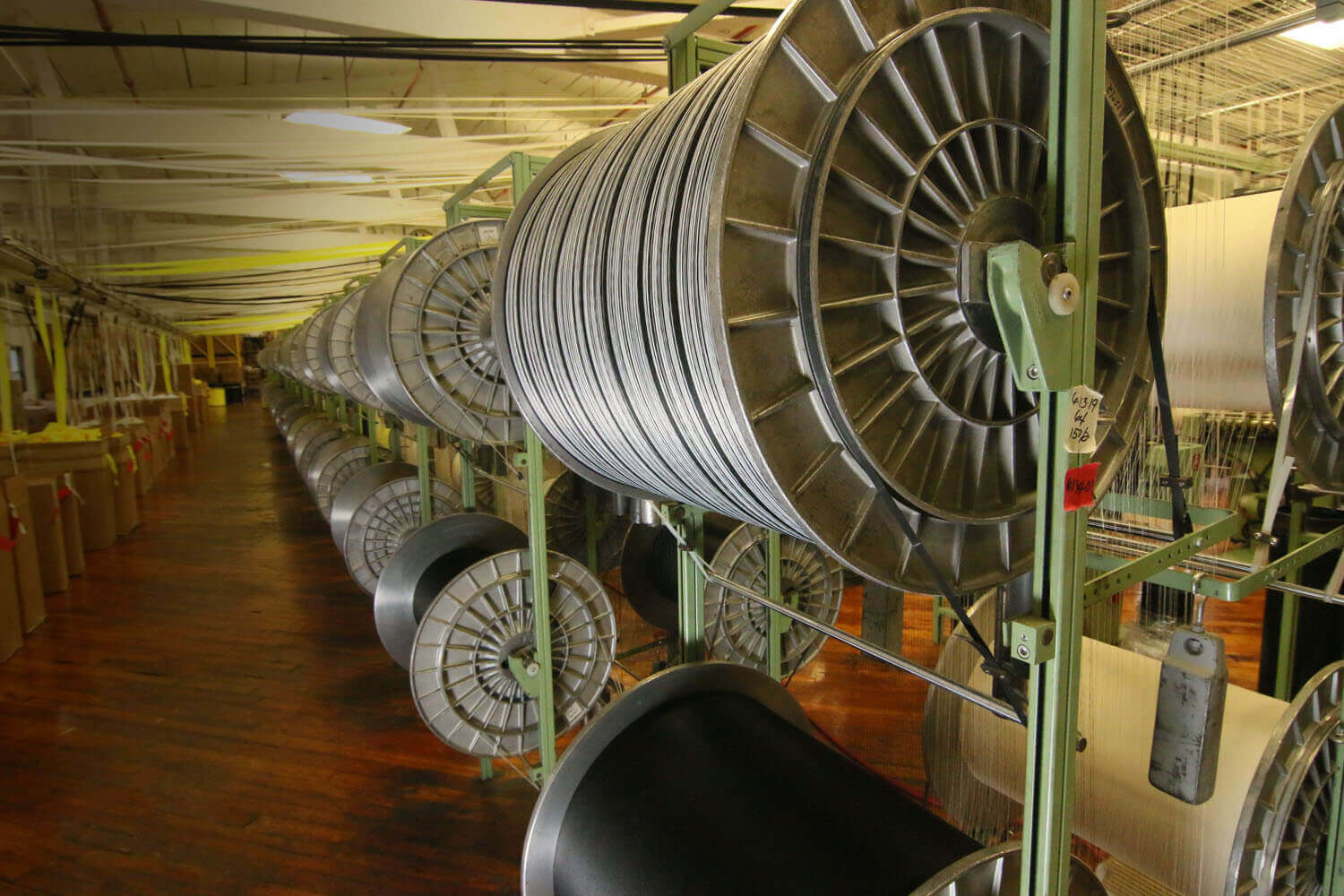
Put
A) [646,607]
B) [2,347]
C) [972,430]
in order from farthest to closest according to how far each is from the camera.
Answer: [646,607]
[2,347]
[972,430]

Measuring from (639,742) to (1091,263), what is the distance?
1.17m

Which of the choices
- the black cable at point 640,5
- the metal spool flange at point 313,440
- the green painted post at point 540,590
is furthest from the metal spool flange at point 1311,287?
the metal spool flange at point 313,440

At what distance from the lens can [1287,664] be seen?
2.35m

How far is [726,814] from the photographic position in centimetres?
126

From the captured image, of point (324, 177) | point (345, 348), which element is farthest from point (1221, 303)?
point (345, 348)

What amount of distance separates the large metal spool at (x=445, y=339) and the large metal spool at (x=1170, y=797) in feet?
5.91

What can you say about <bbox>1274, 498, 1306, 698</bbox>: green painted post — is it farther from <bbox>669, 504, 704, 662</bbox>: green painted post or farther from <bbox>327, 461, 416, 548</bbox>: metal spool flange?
<bbox>327, 461, 416, 548</bbox>: metal spool flange

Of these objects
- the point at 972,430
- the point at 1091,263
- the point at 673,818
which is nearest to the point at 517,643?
the point at 673,818

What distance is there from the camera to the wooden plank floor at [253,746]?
2.48 m

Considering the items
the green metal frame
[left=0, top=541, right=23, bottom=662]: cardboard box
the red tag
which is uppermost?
the green metal frame

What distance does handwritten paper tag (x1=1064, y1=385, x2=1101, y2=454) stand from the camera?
85cm

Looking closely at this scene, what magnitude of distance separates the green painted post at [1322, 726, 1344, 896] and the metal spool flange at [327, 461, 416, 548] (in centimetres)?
441

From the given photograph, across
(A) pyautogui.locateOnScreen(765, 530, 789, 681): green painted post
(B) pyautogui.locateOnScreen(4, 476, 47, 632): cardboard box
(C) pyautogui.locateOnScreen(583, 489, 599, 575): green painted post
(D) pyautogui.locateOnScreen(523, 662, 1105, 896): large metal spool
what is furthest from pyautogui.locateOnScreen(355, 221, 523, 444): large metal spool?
(B) pyautogui.locateOnScreen(4, 476, 47, 632): cardboard box

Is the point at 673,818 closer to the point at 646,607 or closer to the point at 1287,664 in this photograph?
the point at 1287,664
